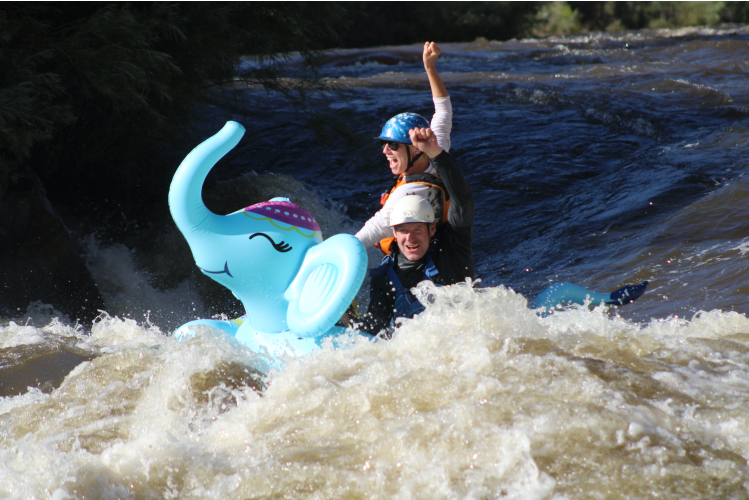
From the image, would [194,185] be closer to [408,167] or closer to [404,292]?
[404,292]

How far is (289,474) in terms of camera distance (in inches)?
88.2

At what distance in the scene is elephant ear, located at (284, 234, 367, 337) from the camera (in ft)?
9.16

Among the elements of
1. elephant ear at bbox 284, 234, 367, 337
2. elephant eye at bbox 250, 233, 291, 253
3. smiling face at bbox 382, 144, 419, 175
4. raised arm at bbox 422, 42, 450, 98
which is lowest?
elephant ear at bbox 284, 234, 367, 337

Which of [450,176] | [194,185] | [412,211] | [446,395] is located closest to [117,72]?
[194,185]

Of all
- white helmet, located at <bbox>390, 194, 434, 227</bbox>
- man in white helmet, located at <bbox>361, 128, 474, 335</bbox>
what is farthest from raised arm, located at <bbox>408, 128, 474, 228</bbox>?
white helmet, located at <bbox>390, 194, 434, 227</bbox>

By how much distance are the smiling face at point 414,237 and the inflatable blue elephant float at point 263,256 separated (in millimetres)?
486

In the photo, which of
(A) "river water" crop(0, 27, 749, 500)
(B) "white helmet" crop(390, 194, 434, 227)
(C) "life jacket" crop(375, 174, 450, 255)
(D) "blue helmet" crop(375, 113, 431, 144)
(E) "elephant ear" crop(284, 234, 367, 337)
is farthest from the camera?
(D) "blue helmet" crop(375, 113, 431, 144)

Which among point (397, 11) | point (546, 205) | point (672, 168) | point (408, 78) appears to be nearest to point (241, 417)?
point (546, 205)

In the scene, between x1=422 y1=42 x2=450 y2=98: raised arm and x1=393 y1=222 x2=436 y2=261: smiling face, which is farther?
x1=422 y1=42 x2=450 y2=98: raised arm

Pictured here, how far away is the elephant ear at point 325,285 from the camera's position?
9.16ft

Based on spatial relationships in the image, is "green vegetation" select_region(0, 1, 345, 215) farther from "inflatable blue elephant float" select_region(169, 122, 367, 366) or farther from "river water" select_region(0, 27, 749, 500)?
"inflatable blue elephant float" select_region(169, 122, 367, 366)

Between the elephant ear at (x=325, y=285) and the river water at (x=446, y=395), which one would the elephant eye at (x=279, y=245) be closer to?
the elephant ear at (x=325, y=285)

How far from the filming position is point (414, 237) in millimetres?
3393

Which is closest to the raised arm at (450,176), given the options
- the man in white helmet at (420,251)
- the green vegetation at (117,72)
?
the man in white helmet at (420,251)
